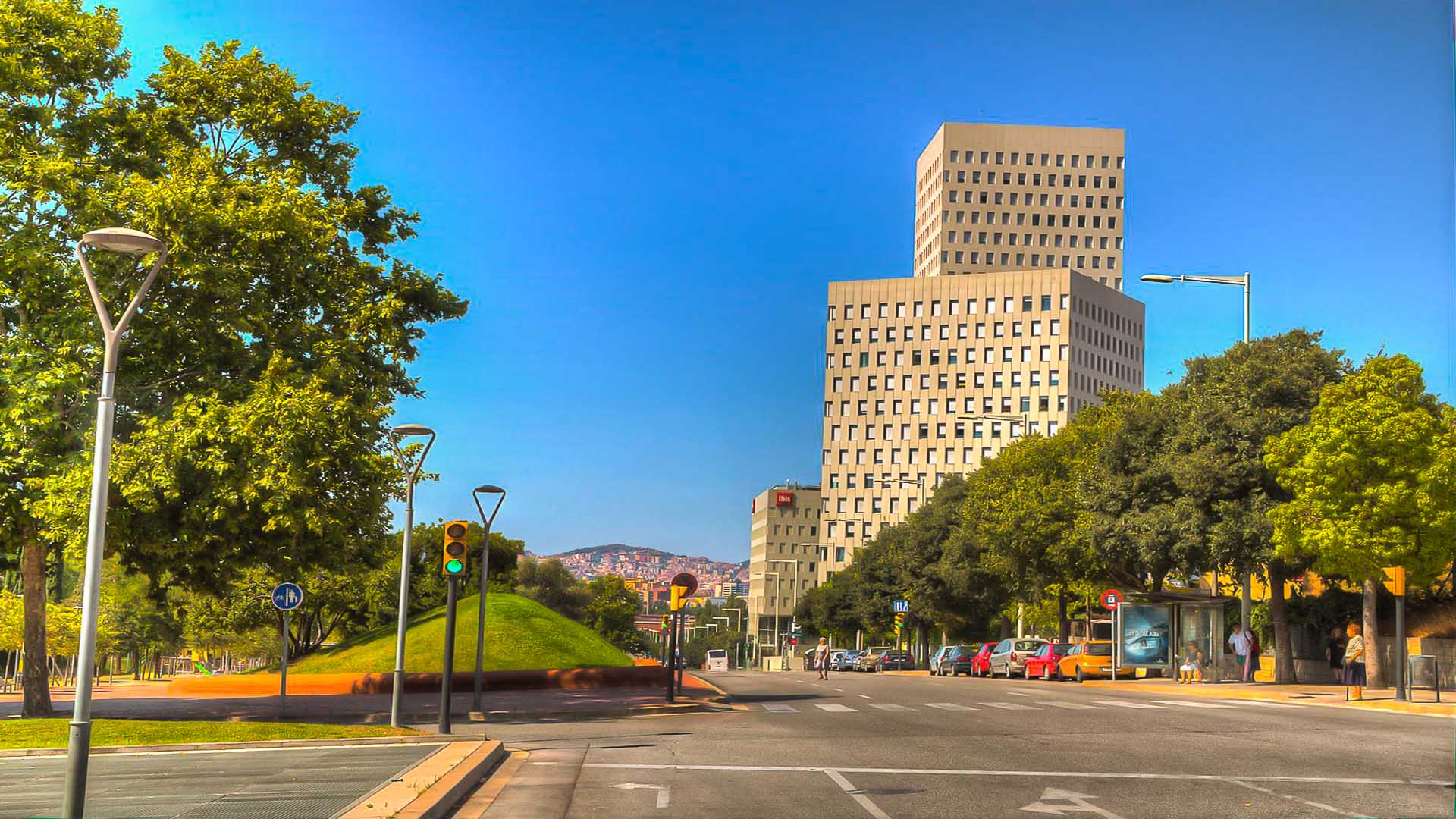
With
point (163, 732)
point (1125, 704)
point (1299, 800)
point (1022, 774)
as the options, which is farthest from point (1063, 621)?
point (1299, 800)

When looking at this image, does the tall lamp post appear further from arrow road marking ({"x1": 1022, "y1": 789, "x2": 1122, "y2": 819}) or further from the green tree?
arrow road marking ({"x1": 1022, "y1": 789, "x2": 1122, "y2": 819})

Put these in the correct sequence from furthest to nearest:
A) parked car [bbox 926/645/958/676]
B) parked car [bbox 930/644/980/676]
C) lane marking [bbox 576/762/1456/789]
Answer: parked car [bbox 926/645/958/676] → parked car [bbox 930/644/980/676] → lane marking [bbox 576/762/1456/789]

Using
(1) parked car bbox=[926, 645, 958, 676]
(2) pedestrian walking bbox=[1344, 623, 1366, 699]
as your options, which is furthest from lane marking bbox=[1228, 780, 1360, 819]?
(1) parked car bbox=[926, 645, 958, 676]

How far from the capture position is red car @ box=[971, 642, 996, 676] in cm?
5622

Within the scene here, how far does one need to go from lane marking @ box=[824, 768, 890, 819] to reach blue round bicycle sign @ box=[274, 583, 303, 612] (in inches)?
565

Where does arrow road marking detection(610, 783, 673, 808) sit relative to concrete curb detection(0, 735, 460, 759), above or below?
above

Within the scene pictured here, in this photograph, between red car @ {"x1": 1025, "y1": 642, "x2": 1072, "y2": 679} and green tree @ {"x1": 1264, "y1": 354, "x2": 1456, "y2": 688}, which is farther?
red car @ {"x1": 1025, "y1": 642, "x2": 1072, "y2": 679}

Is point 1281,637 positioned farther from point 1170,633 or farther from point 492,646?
point 492,646

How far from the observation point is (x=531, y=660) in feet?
139

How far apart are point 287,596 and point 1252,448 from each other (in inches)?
1099

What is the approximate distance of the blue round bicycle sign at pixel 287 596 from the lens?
25281 millimetres

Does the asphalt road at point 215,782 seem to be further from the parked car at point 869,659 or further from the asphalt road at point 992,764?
the parked car at point 869,659

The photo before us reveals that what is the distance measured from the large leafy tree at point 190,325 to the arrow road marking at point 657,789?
443 inches

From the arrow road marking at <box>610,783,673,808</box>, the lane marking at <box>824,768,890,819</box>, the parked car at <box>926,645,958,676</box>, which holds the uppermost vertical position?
the lane marking at <box>824,768,890,819</box>
